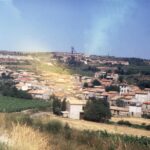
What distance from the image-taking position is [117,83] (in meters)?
26.6

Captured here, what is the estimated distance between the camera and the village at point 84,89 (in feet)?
67.1

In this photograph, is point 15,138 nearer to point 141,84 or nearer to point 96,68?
point 141,84

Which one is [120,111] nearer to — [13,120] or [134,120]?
[134,120]

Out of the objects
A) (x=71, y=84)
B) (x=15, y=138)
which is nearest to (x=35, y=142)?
(x=15, y=138)

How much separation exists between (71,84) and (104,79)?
393cm

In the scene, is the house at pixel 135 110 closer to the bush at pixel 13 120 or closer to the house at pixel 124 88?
the house at pixel 124 88

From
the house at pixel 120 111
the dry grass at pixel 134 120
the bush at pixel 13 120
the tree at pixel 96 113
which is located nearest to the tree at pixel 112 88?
the house at pixel 120 111

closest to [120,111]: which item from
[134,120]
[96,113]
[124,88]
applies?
[134,120]

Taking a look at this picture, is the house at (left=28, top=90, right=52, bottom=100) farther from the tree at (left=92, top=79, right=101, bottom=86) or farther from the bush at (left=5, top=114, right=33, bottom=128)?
the bush at (left=5, top=114, right=33, bottom=128)

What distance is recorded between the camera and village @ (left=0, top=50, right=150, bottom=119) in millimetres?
20438

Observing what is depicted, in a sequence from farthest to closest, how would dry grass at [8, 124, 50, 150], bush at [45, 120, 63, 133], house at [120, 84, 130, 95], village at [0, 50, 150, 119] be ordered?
house at [120, 84, 130, 95] < village at [0, 50, 150, 119] < bush at [45, 120, 63, 133] < dry grass at [8, 124, 50, 150]

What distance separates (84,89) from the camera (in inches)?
1012

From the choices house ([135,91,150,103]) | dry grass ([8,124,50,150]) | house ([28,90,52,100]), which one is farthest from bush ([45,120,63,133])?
house ([28,90,52,100])

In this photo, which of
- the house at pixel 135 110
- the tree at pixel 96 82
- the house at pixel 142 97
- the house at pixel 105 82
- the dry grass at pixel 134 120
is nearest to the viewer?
the dry grass at pixel 134 120
